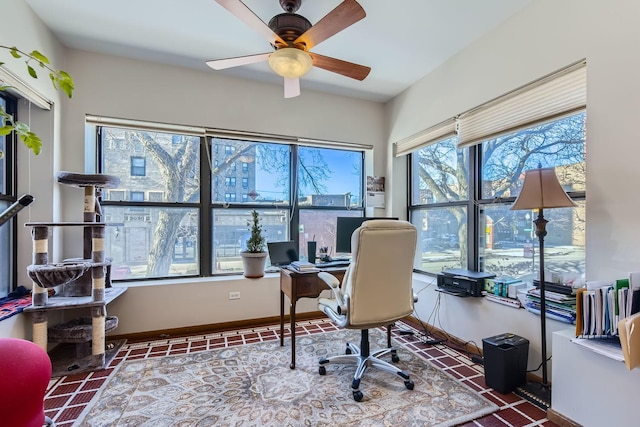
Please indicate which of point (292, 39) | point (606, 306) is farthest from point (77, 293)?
point (606, 306)

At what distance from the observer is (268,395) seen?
199 cm

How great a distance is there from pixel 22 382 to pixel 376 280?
1.75m

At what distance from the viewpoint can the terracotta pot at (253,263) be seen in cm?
316

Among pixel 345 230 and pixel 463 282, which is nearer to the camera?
pixel 463 282

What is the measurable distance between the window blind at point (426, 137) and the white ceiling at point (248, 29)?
0.61 meters

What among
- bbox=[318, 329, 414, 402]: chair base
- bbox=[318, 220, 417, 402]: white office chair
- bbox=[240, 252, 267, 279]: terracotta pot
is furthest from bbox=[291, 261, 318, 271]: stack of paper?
bbox=[240, 252, 267, 279]: terracotta pot

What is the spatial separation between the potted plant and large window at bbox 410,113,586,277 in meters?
1.82

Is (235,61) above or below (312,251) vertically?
above

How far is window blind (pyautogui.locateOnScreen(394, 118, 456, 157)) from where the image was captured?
9.53 feet

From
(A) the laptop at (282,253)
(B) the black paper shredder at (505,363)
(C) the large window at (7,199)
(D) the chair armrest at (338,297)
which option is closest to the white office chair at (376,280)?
(D) the chair armrest at (338,297)

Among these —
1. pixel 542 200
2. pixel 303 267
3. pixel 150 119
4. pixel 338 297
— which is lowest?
pixel 338 297

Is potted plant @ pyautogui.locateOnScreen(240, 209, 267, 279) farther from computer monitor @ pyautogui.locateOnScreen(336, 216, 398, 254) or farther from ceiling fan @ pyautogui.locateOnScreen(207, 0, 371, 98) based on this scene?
ceiling fan @ pyautogui.locateOnScreen(207, 0, 371, 98)

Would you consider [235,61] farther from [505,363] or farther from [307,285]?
[505,363]

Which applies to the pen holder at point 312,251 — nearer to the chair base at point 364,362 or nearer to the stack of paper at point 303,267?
the stack of paper at point 303,267
